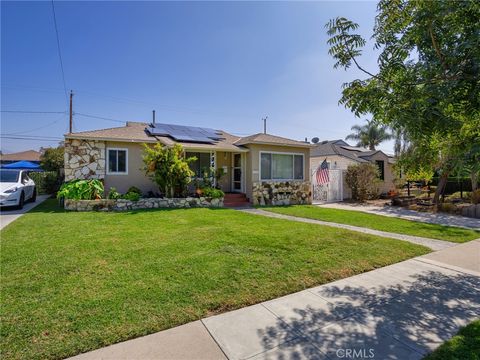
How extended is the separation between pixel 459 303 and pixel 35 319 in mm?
5447

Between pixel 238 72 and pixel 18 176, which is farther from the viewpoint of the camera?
pixel 238 72

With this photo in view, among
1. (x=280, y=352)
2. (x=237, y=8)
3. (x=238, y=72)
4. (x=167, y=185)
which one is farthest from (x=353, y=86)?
(x=238, y=72)

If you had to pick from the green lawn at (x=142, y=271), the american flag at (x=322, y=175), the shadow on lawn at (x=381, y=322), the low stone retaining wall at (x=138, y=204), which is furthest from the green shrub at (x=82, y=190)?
the american flag at (x=322, y=175)

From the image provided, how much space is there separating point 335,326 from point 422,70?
347 centimetres

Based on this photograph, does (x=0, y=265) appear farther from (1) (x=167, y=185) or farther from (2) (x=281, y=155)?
(2) (x=281, y=155)

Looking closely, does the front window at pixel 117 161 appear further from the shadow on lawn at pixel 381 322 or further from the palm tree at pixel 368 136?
the palm tree at pixel 368 136

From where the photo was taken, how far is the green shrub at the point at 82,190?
1099 centimetres

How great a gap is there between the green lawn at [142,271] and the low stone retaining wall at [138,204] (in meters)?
2.92

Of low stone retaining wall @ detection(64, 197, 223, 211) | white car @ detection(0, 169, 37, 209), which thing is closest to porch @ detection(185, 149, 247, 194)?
low stone retaining wall @ detection(64, 197, 223, 211)

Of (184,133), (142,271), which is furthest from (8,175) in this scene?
(142,271)

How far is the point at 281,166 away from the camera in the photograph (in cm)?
1587

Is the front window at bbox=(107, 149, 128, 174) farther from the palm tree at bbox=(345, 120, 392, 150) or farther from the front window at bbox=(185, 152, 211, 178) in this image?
the palm tree at bbox=(345, 120, 392, 150)

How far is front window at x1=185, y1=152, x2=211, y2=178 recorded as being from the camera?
603 inches

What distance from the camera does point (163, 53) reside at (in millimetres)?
13523
